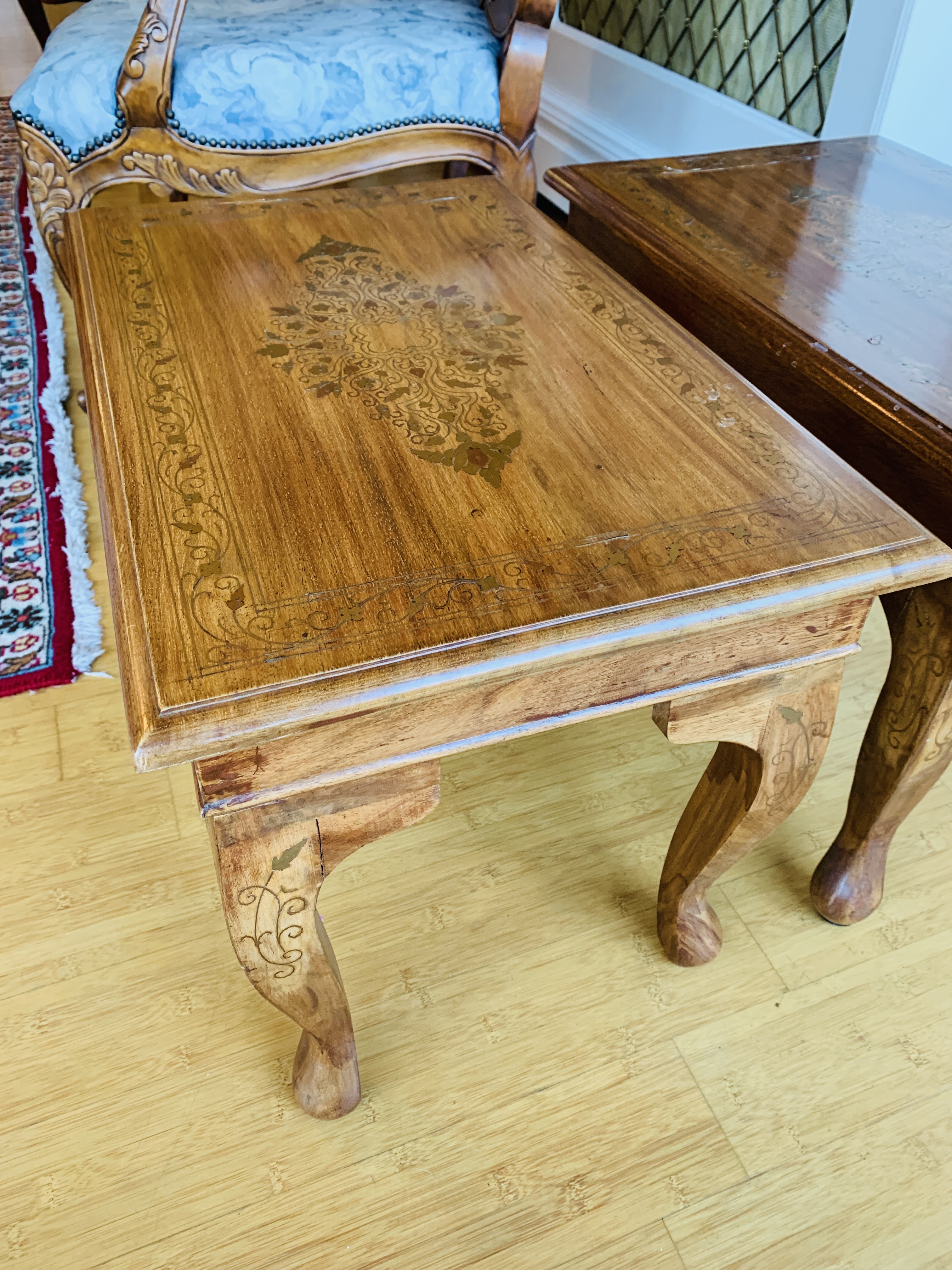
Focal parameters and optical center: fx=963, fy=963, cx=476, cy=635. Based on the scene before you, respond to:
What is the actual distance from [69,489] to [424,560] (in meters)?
1.02

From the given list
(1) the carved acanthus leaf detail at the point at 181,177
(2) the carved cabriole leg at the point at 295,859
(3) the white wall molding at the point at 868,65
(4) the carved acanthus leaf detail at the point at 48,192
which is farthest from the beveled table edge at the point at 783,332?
(4) the carved acanthus leaf detail at the point at 48,192

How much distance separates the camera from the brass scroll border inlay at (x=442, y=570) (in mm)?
528

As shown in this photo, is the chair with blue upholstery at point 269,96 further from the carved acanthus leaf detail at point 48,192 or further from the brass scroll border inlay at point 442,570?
the brass scroll border inlay at point 442,570

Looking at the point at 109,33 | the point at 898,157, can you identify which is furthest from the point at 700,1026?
the point at 109,33

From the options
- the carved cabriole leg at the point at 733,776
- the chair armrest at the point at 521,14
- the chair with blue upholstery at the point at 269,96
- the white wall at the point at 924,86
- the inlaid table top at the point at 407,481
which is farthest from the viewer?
the chair armrest at the point at 521,14

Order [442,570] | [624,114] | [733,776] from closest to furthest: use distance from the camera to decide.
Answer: [442,570], [733,776], [624,114]

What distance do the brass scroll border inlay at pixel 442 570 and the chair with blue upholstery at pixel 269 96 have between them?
0.73 meters

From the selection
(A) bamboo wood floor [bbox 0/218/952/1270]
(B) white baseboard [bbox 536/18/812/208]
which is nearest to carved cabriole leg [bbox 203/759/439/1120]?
(A) bamboo wood floor [bbox 0/218/952/1270]

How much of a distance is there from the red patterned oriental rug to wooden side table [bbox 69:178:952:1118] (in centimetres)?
47

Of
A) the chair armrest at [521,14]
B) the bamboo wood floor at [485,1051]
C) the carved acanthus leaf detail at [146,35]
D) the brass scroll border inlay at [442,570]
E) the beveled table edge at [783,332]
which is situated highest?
the chair armrest at [521,14]

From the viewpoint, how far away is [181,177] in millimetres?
1366

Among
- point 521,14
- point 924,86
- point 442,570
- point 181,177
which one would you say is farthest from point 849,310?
point 181,177

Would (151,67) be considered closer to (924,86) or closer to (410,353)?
(410,353)

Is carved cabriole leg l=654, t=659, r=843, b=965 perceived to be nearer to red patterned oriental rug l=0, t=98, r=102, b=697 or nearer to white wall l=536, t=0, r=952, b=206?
red patterned oriental rug l=0, t=98, r=102, b=697
